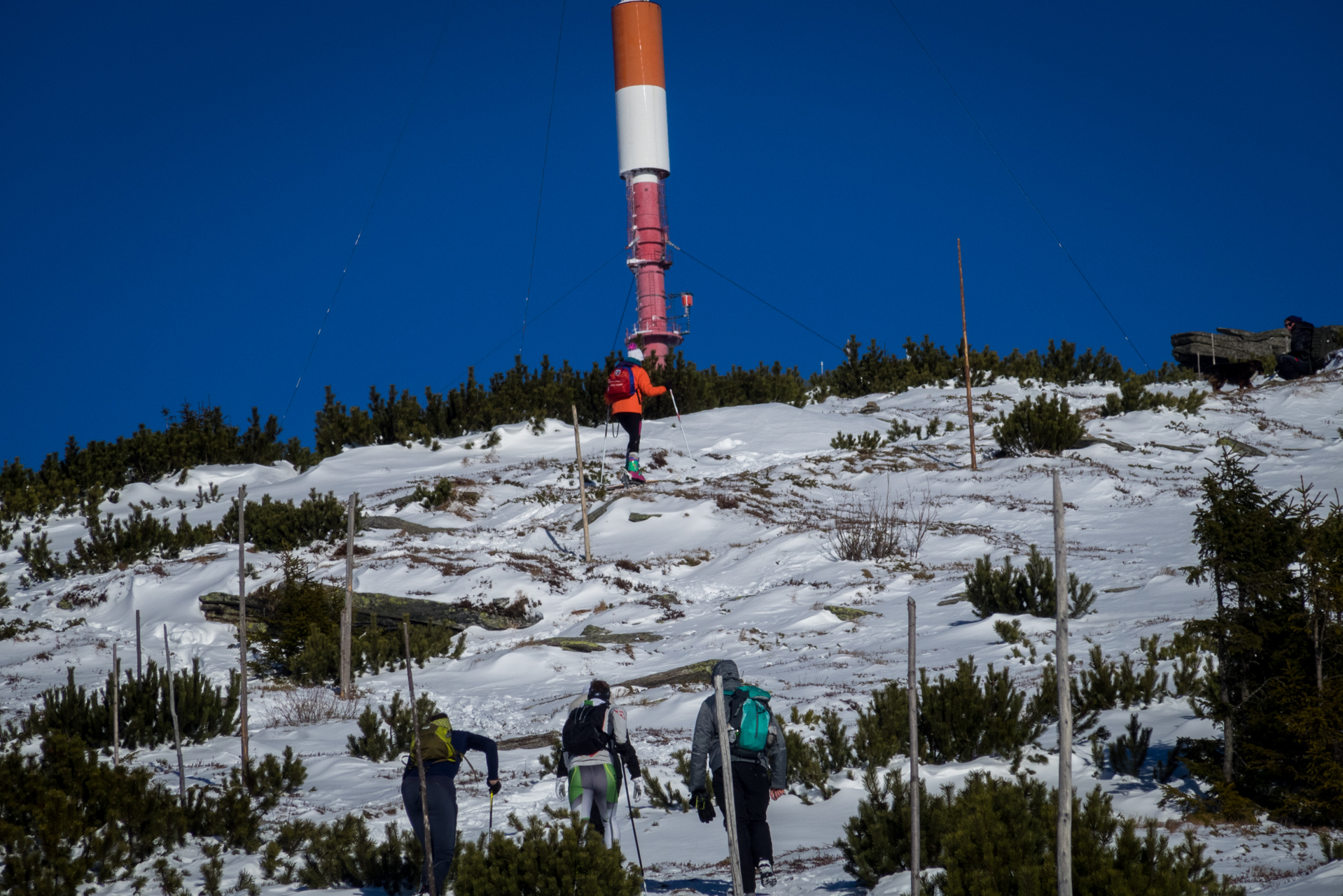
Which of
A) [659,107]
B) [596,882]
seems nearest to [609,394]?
[596,882]

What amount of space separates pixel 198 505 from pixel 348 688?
31.7ft

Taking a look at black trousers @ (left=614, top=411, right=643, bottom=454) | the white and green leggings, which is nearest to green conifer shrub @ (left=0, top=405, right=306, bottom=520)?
black trousers @ (left=614, top=411, right=643, bottom=454)

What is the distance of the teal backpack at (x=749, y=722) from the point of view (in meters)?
5.31

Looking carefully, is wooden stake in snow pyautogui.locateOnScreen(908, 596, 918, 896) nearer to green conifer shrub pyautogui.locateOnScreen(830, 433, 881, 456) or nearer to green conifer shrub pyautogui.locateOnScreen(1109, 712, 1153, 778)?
green conifer shrub pyautogui.locateOnScreen(1109, 712, 1153, 778)

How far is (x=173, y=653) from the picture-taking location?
40.5 feet

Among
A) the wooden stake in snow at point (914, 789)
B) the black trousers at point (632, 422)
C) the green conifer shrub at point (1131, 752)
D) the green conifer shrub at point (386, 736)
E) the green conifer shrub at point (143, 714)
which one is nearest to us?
the wooden stake in snow at point (914, 789)

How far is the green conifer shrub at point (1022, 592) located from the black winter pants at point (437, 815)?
6.88m

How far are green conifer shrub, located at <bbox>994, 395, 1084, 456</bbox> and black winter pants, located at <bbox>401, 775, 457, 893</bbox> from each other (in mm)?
15822

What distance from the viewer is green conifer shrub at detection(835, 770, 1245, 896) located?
3883 mm

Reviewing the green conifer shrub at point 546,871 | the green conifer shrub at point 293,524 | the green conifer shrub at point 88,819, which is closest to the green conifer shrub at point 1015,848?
the green conifer shrub at point 546,871

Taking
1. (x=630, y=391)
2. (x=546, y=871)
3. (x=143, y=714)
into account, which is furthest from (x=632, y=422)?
(x=546, y=871)

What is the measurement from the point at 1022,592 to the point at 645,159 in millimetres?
24924

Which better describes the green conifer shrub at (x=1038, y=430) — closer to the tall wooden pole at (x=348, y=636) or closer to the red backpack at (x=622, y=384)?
the red backpack at (x=622, y=384)

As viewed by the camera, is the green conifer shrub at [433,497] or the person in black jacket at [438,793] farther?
the green conifer shrub at [433,497]
